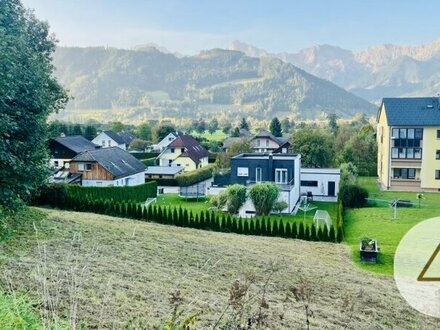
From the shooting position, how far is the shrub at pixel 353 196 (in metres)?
30.0

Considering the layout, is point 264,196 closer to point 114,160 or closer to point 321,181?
point 321,181

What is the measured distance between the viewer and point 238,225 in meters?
20.4

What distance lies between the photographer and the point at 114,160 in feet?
118

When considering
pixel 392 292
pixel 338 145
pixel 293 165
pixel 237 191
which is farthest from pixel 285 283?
pixel 338 145

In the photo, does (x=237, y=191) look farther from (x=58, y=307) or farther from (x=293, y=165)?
(x=58, y=307)

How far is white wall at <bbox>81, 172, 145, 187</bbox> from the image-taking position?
33344mm

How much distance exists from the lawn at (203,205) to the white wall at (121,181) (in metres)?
2.65

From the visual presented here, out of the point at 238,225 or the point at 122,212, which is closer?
the point at 238,225

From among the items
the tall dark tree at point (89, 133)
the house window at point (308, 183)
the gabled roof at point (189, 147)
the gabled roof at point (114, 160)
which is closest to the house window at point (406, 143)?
the house window at point (308, 183)

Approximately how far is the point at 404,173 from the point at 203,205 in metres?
17.8

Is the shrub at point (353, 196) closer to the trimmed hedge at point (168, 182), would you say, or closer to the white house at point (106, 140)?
the trimmed hedge at point (168, 182)

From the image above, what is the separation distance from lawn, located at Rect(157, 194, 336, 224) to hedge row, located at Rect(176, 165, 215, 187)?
2.44 meters

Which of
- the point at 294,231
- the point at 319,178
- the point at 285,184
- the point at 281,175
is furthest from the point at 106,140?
the point at 294,231

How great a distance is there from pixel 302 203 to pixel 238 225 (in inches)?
501
